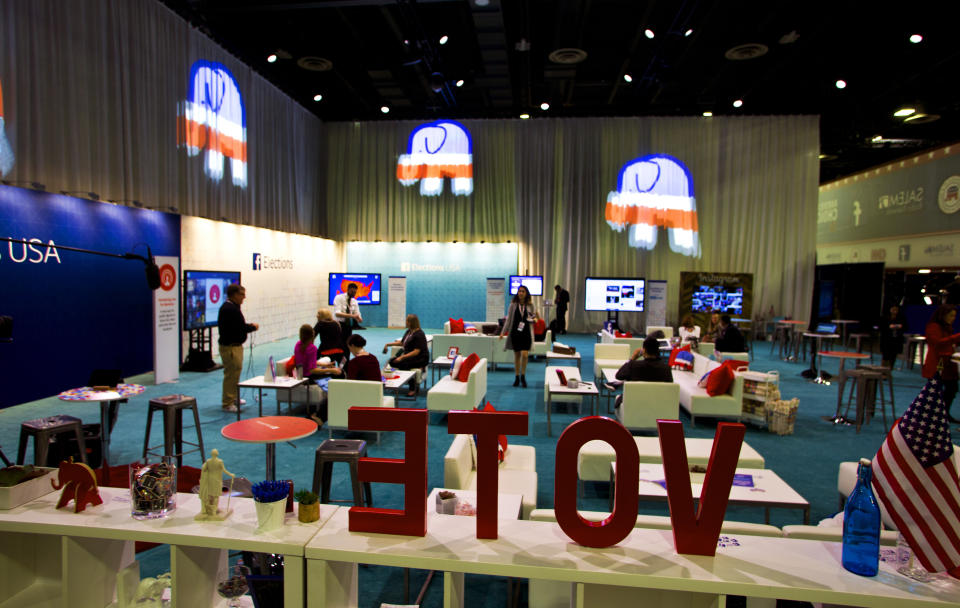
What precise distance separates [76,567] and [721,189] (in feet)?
55.6

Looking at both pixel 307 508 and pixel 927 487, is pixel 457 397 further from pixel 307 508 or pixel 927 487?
pixel 927 487

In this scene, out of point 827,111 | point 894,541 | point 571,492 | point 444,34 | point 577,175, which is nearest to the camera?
point 571,492

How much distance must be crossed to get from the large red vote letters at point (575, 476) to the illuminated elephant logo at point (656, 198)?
14.0 metres

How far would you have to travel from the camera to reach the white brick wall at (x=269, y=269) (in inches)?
410

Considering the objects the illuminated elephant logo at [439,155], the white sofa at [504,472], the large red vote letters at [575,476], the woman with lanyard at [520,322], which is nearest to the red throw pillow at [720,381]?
the woman with lanyard at [520,322]

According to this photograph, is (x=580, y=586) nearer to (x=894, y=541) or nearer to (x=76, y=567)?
(x=894, y=541)

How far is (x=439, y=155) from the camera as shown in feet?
49.0

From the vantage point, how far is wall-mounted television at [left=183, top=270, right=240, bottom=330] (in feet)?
31.0

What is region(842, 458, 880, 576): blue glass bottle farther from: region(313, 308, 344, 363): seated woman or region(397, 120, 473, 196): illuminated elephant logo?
region(397, 120, 473, 196): illuminated elephant logo

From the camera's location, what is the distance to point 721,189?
1590 centimetres

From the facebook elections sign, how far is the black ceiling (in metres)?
4.12

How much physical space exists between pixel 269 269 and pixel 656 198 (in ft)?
34.1

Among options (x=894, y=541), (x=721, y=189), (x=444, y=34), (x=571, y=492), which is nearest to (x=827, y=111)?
(x=721, y=189)

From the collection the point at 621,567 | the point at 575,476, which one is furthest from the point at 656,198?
the point at 621,567
